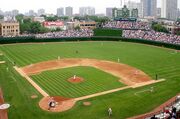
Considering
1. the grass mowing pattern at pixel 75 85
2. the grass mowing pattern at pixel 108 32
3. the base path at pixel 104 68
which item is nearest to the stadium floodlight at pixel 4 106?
the grass mowing pattern at pixel 75 85

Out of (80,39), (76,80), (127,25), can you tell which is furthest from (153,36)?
(76,80)

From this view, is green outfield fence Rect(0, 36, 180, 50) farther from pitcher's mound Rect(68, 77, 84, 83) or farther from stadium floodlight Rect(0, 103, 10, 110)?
stadium floodlight Rect(0, 103, 10, 110)

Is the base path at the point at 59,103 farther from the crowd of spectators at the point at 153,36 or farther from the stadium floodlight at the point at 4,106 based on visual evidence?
the crowd of spectators at the point at 153,36

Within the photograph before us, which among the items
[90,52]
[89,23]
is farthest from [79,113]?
[89,23]

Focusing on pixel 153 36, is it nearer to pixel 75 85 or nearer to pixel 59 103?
pixel 75 85

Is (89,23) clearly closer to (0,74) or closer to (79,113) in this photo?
(0,74)
